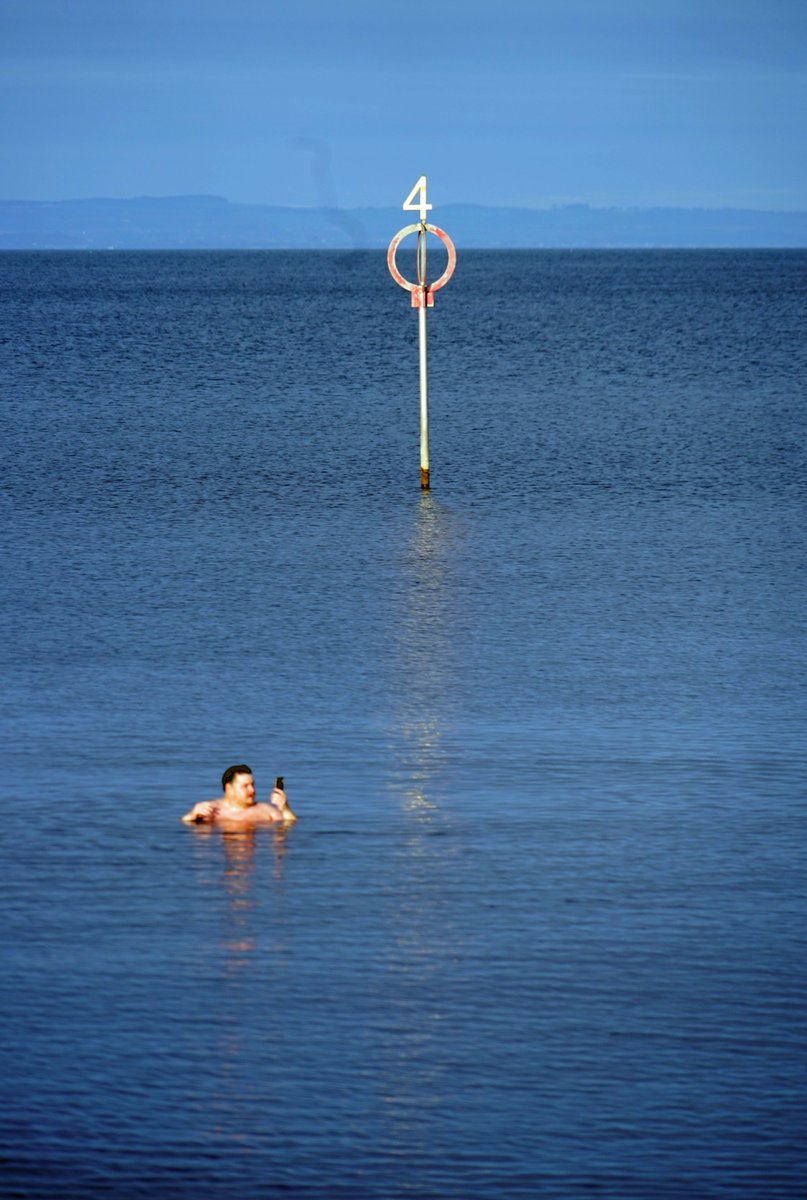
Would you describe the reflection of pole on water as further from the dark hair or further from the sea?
the dark hair

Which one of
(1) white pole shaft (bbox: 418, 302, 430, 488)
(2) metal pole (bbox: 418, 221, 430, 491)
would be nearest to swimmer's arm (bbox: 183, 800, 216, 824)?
(2) metal pole (bbox: 418, 221, 430, 491)

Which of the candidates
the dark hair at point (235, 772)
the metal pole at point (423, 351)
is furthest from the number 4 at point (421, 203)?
the dark hair at point (235, 772)

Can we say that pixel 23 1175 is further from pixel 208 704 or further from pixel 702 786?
pixel 208 704

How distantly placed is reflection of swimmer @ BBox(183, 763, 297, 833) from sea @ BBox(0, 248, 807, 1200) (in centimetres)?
15

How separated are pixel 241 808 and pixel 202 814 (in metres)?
0.32

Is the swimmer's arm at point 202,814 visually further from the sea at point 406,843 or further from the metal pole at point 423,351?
the metal pole at point 423,351

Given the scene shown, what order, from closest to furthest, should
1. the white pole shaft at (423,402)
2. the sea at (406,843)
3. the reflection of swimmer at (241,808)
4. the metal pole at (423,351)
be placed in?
the sea at (406,843), the reflection of swimmer at (241,808), the metal pole at (423,351), the white pole shaft at (423,402)

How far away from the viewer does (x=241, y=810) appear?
1336 centimetres

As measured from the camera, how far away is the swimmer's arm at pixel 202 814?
44.1 feet

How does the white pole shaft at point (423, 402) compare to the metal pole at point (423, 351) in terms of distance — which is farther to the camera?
the white pole shaft at point (423, 402)

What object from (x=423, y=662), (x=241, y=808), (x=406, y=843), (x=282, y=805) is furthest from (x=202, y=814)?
(x=423, y=662)

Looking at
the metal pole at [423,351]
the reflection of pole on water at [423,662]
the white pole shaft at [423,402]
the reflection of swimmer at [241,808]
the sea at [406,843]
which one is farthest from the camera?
the white pole shaft at [423,402]

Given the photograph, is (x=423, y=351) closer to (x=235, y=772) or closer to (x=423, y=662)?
(x=423, y=662)

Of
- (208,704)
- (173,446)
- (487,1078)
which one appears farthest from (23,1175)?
(173,446)
